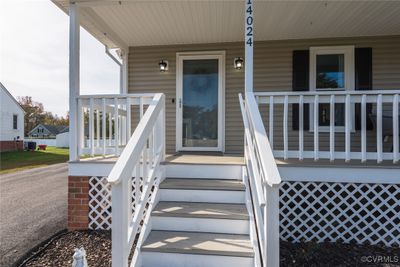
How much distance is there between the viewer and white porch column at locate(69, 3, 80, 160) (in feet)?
11.9

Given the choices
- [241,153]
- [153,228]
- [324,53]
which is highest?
[324,53]

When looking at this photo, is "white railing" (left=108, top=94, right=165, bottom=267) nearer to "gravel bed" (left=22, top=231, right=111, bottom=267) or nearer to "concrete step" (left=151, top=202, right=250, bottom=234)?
"concrete step" (left=151, top=202, right=250, bottom=234)

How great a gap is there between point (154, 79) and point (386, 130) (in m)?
4.09

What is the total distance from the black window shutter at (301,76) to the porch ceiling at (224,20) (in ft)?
1.18

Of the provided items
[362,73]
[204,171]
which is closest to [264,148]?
[204,171]

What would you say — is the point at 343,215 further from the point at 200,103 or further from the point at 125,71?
the point at 125,71

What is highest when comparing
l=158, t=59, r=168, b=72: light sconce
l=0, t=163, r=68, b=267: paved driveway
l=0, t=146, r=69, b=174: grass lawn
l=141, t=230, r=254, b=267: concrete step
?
l=158, t=59, r=168, b=72: light sconce

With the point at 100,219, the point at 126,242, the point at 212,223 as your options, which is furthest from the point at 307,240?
the point at 100,219

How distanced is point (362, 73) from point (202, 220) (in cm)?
414

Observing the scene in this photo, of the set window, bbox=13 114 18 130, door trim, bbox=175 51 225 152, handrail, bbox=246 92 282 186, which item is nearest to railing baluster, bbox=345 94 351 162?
handrail, bbox=246 92 282 186

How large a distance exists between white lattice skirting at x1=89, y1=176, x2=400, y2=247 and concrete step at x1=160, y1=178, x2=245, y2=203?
619 mm

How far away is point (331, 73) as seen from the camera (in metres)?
5.29

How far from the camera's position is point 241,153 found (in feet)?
17.6

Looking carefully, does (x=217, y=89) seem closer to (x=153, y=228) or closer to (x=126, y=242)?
(x=153, y=228)
